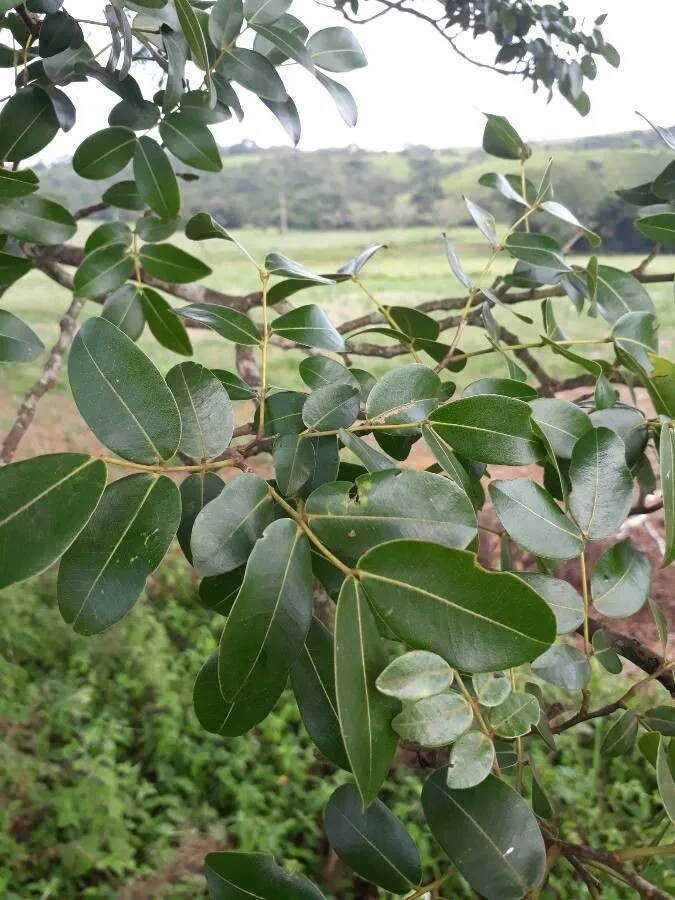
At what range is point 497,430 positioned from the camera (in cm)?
32

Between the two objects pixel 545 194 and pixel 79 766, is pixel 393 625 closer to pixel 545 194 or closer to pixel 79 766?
pixel 545 194

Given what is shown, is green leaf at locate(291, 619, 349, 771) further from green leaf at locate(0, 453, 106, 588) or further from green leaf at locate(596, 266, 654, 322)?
green leaf at locate(596, 266, 654, 322)

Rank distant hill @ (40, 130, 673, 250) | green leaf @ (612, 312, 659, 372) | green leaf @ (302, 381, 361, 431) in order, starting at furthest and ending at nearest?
distant hill @ (40, 130, 673, 250), green leaf @ (612, 312, 659, 372), green leaf @ (302, 381, 361, 431)

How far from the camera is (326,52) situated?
60 centimetres

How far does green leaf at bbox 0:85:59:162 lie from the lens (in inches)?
20.0

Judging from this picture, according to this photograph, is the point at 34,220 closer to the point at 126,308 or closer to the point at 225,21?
the point at 126,308

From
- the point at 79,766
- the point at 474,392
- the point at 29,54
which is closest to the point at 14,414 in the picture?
the point at 79,766

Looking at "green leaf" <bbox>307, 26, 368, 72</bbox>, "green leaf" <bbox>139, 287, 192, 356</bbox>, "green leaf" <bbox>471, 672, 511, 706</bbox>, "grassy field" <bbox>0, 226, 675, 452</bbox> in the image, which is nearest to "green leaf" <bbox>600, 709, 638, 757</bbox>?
"green leaf" <bbox>471, 672, 511, 706</bbox>

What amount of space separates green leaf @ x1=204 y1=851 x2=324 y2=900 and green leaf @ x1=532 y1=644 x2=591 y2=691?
0.16 meters

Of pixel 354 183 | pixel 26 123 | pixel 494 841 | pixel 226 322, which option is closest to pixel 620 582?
pixel 494 841

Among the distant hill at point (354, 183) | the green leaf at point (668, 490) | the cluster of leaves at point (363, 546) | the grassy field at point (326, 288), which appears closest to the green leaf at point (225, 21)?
the cluster of leaves at point (363, 546)

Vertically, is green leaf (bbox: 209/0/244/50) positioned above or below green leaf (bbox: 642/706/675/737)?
above

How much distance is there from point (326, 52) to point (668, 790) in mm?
604

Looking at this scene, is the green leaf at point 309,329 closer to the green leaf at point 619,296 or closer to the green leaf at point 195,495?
the green leaf at point 195,495
